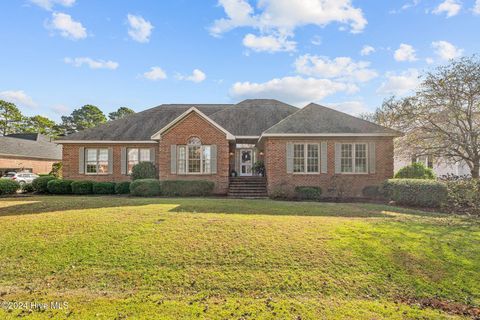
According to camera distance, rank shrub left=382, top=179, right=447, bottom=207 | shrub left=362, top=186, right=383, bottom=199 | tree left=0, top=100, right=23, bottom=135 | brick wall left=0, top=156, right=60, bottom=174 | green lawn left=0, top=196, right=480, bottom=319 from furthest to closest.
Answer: tree left=0, top=100, right=23, bottom=135 < brick wall left=0, top=156, right=60, bottom=174 < shrub left=362, top=186, right=383, bottom=199 < shrub left=382, top=179, right=447, bottom=207 < green lawn left=0, top=196, right=480, bottom=319

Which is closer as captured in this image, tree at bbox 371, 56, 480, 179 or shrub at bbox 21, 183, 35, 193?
tree at bbox 371, 56, 480, 179

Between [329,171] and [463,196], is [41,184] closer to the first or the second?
[329,171]

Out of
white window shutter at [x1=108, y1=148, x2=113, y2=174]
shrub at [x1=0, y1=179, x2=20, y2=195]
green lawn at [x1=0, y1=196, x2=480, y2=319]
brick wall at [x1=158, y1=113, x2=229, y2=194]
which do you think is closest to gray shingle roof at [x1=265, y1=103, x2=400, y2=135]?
brick wall at [x1=158, y1=113, x2=229, y2=194]

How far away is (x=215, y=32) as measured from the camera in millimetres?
16438

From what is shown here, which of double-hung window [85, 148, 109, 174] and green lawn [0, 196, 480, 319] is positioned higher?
double-hung window [85, 148, 109, 174]

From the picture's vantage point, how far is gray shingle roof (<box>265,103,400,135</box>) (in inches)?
619

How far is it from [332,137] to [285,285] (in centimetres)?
1207

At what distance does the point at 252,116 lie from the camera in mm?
21531

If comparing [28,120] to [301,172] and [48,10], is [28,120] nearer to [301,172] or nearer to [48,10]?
[48,10]

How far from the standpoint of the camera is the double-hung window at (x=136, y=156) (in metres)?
19.7

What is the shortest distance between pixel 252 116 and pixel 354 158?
8.73 m

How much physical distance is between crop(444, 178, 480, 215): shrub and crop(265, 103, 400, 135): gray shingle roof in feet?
15.8

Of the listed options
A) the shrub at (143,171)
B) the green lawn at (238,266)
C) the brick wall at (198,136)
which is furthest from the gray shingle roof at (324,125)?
the shrub at (143,171)

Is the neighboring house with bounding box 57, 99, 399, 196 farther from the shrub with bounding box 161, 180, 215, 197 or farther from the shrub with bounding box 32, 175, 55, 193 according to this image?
the shrub with bounding box 32, 175, 55, 193
